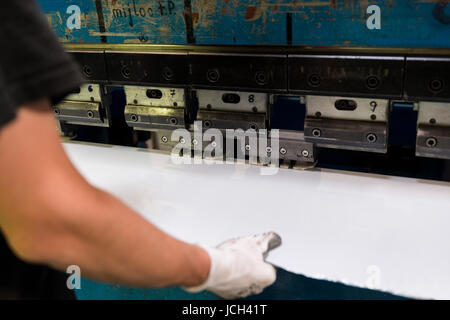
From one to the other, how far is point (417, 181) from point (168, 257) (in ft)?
3.71

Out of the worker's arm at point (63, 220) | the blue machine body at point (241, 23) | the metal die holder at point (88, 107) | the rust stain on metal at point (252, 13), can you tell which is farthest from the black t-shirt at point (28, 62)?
the metal die holder at point (88, 107)

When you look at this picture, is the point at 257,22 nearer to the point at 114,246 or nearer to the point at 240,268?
the point at 240,268

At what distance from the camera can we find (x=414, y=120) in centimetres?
161

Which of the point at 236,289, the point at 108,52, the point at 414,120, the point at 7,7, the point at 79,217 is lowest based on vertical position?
the point at 236,289

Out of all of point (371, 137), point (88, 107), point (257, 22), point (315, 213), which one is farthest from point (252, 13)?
point (88, 107)

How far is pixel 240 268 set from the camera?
1.17 meters

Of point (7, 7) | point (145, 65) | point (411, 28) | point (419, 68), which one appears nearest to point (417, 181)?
point (419, 68)

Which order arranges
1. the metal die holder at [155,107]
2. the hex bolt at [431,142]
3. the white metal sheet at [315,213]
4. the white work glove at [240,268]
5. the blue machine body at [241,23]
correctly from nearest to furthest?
the white work glove at [240,268] < the white metal sheet at [315,213] < the blue machine body at [241,23] < the hex bolt at [431,142] < the metal die holder at [155,107]

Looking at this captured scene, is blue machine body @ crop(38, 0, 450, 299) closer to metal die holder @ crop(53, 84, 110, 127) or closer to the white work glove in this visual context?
the white work glove

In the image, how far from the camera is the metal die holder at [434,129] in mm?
1415

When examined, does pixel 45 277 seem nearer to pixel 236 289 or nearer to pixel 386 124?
pixel 236 289

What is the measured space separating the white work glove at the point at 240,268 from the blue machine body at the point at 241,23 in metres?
0.05

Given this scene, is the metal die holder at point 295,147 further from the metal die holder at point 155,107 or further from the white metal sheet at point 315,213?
the metal die holder at point 155,107

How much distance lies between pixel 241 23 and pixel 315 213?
2.22 feet
